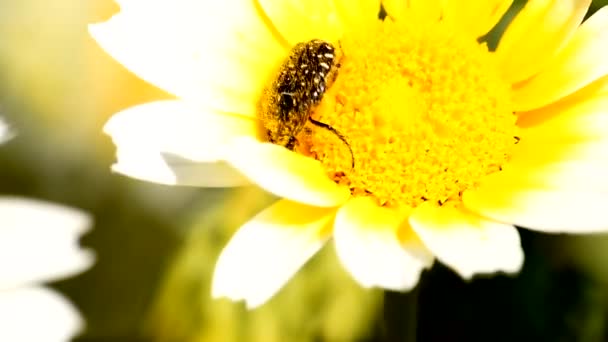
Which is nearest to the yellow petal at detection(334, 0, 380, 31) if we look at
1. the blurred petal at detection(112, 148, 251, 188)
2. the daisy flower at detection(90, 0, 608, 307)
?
the daisy flower at detection(90, 0, 608, 307)

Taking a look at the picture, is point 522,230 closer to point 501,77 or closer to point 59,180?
point 501,77

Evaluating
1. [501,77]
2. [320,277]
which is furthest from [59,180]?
[501,77]

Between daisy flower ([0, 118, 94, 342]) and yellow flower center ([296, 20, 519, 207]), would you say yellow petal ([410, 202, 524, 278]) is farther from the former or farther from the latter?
daisy flower ([0, 118, 94, 342])

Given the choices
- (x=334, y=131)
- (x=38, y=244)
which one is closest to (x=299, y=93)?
(x=334, y=131)

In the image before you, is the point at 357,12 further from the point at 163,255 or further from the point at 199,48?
the point at 163,255

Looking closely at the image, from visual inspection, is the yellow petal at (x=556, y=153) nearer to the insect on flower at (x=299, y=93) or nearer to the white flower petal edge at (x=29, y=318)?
the insect on flower at (x=299, y=93)

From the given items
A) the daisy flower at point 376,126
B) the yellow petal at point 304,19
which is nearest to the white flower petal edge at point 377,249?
the daisy flower at point 376,126
